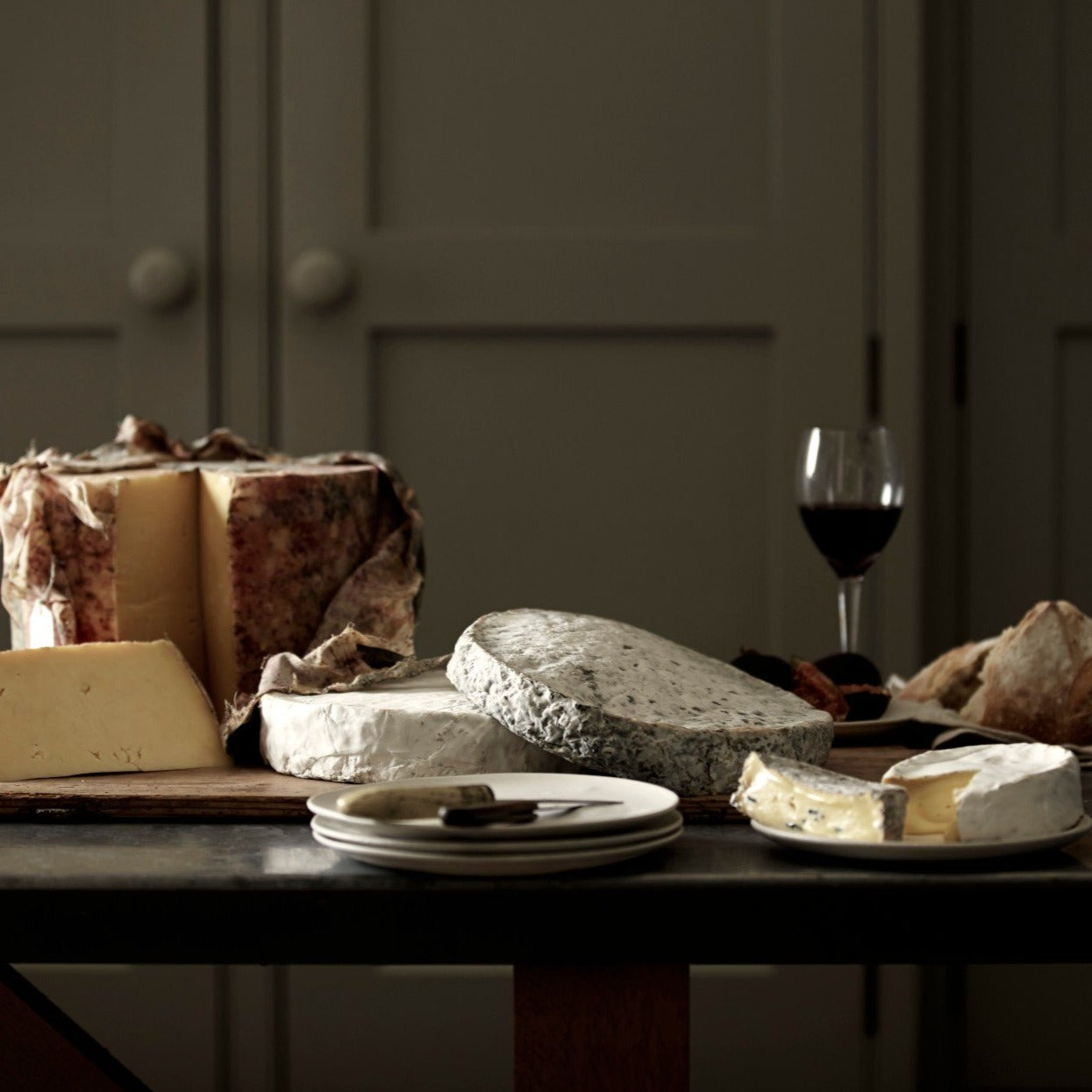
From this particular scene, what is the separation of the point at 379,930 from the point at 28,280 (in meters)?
1.68

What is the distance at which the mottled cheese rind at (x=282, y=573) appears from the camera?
117cm

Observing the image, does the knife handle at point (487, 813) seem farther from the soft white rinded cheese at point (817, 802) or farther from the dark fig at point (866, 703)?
the dark fig at point (866, 703)

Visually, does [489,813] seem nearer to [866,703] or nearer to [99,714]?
[99,714]

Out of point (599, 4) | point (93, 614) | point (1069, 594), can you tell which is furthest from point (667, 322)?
point (93, 614)

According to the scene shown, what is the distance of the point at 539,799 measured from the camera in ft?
2.48

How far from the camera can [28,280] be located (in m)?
2.10

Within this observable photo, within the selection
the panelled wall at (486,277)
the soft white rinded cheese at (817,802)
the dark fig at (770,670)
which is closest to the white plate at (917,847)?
the soft white rinded cheese at (817,802)

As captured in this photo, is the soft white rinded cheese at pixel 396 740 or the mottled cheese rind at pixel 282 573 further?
the mottled cheese rind at pixel 282 573

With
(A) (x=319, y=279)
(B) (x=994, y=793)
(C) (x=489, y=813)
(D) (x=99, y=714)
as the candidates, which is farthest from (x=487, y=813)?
(A) (x=319, y=279)

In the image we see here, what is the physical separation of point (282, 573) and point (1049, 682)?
0.63 meters

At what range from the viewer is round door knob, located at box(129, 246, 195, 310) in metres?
2.06

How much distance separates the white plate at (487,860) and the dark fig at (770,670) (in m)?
0.45

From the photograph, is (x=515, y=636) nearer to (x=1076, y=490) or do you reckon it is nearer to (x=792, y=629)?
(x=792, y=629)

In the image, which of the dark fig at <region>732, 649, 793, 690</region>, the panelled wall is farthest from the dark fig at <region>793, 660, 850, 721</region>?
the panelled wall
